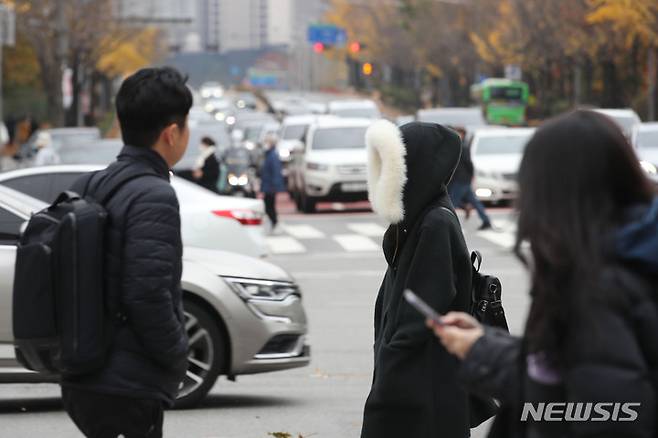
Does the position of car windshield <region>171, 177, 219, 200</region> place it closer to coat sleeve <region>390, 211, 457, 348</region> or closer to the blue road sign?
coat sleeve <region>390, 211, 457, 348</region>

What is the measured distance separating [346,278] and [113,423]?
13467 millimetres

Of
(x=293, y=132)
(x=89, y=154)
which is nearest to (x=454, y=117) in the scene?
(x=293, y=132)

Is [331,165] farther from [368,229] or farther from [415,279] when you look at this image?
[415,279]

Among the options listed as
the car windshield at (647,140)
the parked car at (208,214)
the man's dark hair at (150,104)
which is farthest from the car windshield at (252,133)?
the man's dark hair at (150,104)

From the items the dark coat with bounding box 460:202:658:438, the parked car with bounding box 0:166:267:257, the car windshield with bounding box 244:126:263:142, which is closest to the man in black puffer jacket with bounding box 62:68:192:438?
the dark coat with bounding box 460:202:658:438

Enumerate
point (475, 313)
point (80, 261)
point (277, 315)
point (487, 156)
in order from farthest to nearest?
1. point (487, 156)
2. point (277, 315)
3. point (475, 313)
4. point (80, 261)

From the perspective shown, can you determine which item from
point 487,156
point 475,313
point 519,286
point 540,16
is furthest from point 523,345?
point 540,16

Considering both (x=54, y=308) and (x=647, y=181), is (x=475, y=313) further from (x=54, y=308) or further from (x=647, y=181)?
(x=647, y=181)

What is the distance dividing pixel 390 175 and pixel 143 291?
4.05ft

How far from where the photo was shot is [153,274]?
4363mm

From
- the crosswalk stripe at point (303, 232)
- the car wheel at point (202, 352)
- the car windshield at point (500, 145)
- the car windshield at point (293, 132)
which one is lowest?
the crosswalk stripe at point (303, 232)

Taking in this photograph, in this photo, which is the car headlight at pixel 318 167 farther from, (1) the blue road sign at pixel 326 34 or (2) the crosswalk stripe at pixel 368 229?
(1) the blue road sign at pixel 326 34

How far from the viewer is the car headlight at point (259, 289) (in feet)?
28.9

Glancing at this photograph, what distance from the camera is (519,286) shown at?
54.4 feet
